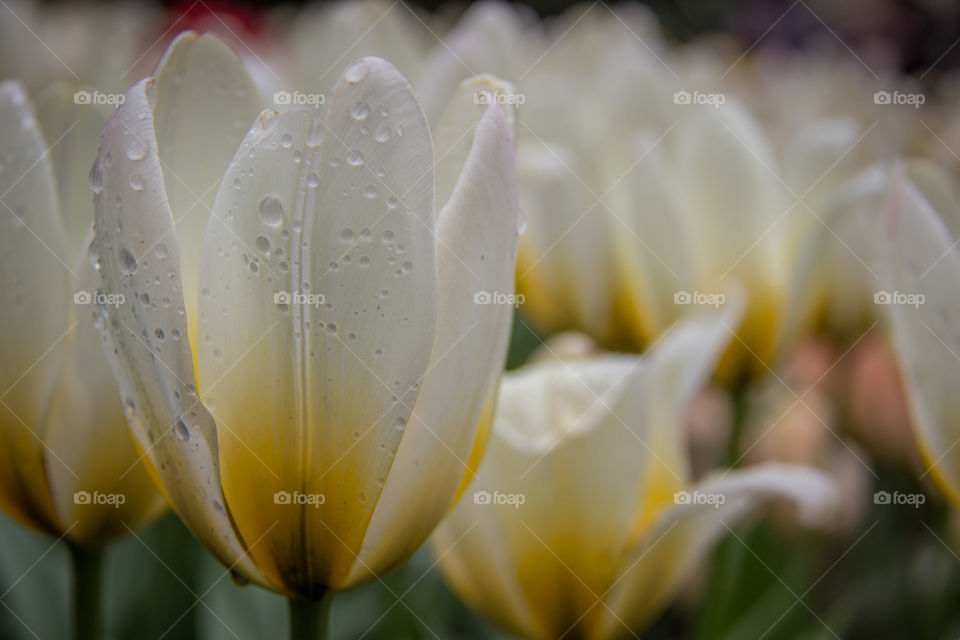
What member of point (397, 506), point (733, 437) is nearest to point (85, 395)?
point (397, 506)

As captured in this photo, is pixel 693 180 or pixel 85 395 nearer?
pixel 85 395

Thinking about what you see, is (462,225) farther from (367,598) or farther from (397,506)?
(367,598)

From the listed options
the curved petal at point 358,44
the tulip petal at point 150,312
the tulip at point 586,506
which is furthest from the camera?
the curved petal at point 358,44

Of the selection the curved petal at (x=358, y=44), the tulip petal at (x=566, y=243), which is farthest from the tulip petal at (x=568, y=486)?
the curved petal at (x=358, y=44)

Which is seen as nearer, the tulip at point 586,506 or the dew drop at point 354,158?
the dew drop at point 354,158

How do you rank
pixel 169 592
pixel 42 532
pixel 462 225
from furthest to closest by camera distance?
pixel 169 592 → pixel 42 532 → pixel 462 225

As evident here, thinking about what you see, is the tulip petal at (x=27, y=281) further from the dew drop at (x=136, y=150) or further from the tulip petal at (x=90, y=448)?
the dew drop at (x=136, y=150)
